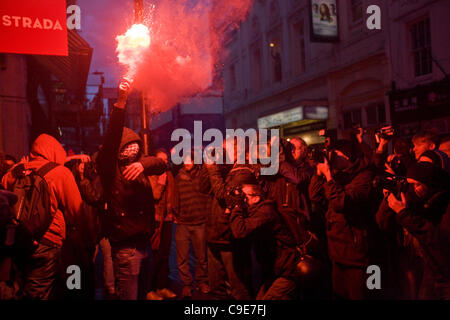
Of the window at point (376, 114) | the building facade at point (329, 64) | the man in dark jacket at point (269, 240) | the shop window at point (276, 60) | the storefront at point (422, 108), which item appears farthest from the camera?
the shop window at point (276, 60)

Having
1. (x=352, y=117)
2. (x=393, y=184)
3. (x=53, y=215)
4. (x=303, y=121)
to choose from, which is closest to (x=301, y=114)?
(x=303, y=121)

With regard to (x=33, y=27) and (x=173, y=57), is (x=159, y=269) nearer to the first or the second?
(x=33, y=27)

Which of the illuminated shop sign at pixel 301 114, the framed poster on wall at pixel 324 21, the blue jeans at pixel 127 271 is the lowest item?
the blue jeans at pixel 127 271

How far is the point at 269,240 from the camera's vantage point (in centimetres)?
421

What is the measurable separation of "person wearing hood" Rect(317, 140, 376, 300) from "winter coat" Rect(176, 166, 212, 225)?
8.34 feet

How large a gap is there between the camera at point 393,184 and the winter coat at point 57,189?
3196 millimetres

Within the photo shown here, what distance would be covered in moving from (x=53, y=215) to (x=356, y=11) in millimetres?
16351

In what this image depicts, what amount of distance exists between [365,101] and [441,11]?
4.56 metres

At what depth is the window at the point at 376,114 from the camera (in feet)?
50.2

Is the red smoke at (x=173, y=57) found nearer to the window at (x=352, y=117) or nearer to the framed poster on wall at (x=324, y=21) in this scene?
the framed poster on wall at (x=324, y=21)

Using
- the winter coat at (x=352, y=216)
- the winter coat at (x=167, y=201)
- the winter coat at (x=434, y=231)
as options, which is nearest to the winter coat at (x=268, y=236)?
the winter coat at (x=352, y=216)

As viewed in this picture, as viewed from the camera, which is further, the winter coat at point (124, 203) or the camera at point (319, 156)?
the camera at point (319, 156)

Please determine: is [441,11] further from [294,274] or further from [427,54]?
[294,274]

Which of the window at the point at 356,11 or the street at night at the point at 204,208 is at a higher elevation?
the window at the point at 356,11
